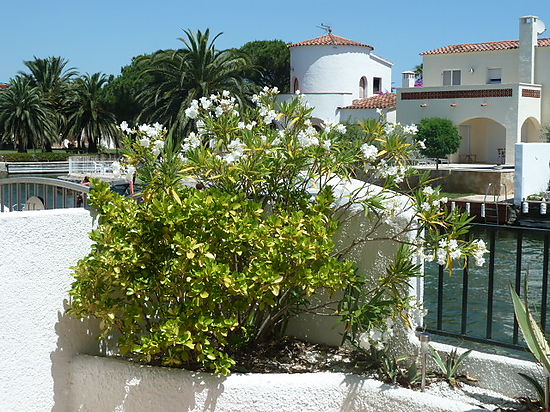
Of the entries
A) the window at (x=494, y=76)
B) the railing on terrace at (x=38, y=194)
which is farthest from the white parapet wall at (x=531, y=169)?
the railing on terrace at (x=38, y=194)

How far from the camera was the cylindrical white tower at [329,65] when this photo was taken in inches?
2074

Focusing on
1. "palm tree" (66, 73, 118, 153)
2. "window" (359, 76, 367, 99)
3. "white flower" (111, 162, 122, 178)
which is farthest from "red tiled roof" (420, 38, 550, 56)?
"white flower" (111, 162, 122, 178)

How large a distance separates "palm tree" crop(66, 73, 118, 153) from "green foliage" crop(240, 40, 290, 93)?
1308 cm

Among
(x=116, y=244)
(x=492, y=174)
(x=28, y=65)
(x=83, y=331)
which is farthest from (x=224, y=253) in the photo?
(x=28, y=65)

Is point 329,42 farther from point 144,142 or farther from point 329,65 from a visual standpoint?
point 144,142

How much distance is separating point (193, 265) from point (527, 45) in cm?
4427

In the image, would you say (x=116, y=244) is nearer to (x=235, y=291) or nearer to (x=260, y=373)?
(x=235, y=291)

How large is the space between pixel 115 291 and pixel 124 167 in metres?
0.77

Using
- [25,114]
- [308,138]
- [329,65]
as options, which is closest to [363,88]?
[329,65]

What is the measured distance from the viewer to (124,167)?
15.2 feet

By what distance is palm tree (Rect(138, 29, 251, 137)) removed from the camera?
4388 centimetres

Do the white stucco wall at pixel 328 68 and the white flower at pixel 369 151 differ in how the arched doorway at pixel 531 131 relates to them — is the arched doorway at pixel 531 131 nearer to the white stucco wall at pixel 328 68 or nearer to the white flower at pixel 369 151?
the white stucco wall at pixel 328 68

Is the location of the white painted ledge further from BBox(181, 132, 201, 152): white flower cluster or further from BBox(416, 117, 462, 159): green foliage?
BBox(416, 117, 462, 159): green foliage

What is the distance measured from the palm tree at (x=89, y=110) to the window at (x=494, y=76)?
28.2m
